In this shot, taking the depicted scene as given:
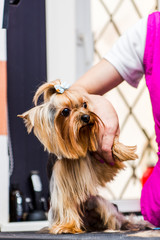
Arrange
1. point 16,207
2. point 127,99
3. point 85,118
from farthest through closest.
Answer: point 127,99
point 16,207
point 85,118

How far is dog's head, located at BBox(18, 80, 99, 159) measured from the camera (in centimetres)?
128

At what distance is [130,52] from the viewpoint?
1.39m

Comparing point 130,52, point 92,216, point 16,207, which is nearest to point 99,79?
point 130,52

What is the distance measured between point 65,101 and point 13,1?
0.76m

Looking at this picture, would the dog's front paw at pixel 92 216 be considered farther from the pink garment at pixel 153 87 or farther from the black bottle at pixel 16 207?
the black bottle at pixel 16 207

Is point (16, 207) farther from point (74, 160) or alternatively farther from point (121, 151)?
point (121, 151)

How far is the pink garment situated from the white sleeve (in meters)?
0.02

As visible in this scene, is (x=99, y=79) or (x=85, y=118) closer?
(x=85, y=118)

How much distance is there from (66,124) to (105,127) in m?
0.11

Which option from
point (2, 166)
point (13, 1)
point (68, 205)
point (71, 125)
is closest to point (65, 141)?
point (71, 125)

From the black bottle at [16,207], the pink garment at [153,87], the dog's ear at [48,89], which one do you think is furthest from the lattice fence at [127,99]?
the dog's ear at [48,89]

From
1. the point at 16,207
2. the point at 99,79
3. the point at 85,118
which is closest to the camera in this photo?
the point at 85,118

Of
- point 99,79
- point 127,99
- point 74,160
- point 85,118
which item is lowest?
point 74,160

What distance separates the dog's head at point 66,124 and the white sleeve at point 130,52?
0.15 metres
